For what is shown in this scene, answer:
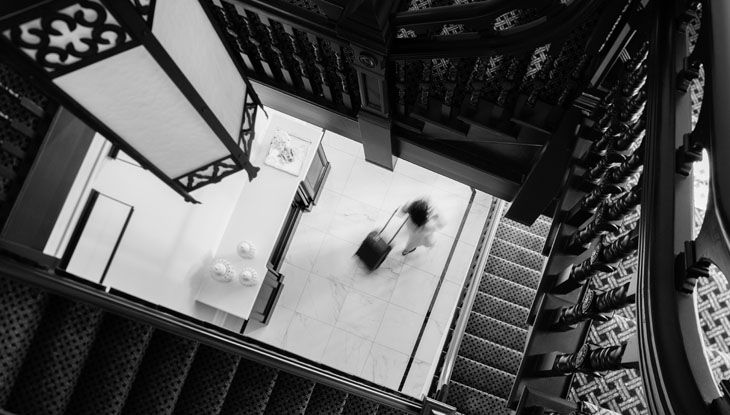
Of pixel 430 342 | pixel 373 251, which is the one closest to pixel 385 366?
pixel 430 342

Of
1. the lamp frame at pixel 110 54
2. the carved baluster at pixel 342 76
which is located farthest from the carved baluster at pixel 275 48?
the lamp frame at pixel 110 54

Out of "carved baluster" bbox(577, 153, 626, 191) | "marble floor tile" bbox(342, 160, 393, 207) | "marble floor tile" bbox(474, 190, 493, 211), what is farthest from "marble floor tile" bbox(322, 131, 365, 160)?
"carved baluster" bbox(577, 153, 626, 191)

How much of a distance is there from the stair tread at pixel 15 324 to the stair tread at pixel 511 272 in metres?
3.74

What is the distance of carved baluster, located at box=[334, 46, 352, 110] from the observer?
3.22m

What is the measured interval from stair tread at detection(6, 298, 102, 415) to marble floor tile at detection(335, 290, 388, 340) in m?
3.96

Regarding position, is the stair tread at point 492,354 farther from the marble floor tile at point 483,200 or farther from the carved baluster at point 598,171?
the marble floor tile at point 483,200

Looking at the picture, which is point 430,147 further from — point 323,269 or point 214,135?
point 323,269

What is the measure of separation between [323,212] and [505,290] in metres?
2.58

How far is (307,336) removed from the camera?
253 inches

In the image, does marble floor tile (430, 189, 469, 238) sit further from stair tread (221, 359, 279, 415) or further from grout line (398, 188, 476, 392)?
stair tread (221, 359, 279, 415)

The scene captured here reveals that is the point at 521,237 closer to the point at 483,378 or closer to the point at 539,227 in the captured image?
the point at 539,227

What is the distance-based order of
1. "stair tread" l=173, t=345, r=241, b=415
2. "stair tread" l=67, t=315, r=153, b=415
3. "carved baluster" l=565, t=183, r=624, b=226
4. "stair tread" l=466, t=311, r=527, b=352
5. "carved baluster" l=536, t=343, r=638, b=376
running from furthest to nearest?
"stair tread" l=466, t=311, r=527, b=352, "stair tread" l=173, t=345, r=241, b=415, "stair tread" l=67, t=315, r=153, b=415, "carved baluster" l=565, t=183, r=624, b=226, "carved baluster" l=536, t=343, r=638, b=376

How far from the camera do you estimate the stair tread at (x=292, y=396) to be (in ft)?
9.59

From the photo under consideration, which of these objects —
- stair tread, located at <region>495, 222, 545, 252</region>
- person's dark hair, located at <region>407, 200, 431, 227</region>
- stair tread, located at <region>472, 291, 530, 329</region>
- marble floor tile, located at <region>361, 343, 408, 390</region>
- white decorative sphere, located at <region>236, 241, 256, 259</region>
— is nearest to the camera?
stair tread, located at <region>472, 291, 530, 329</region>
